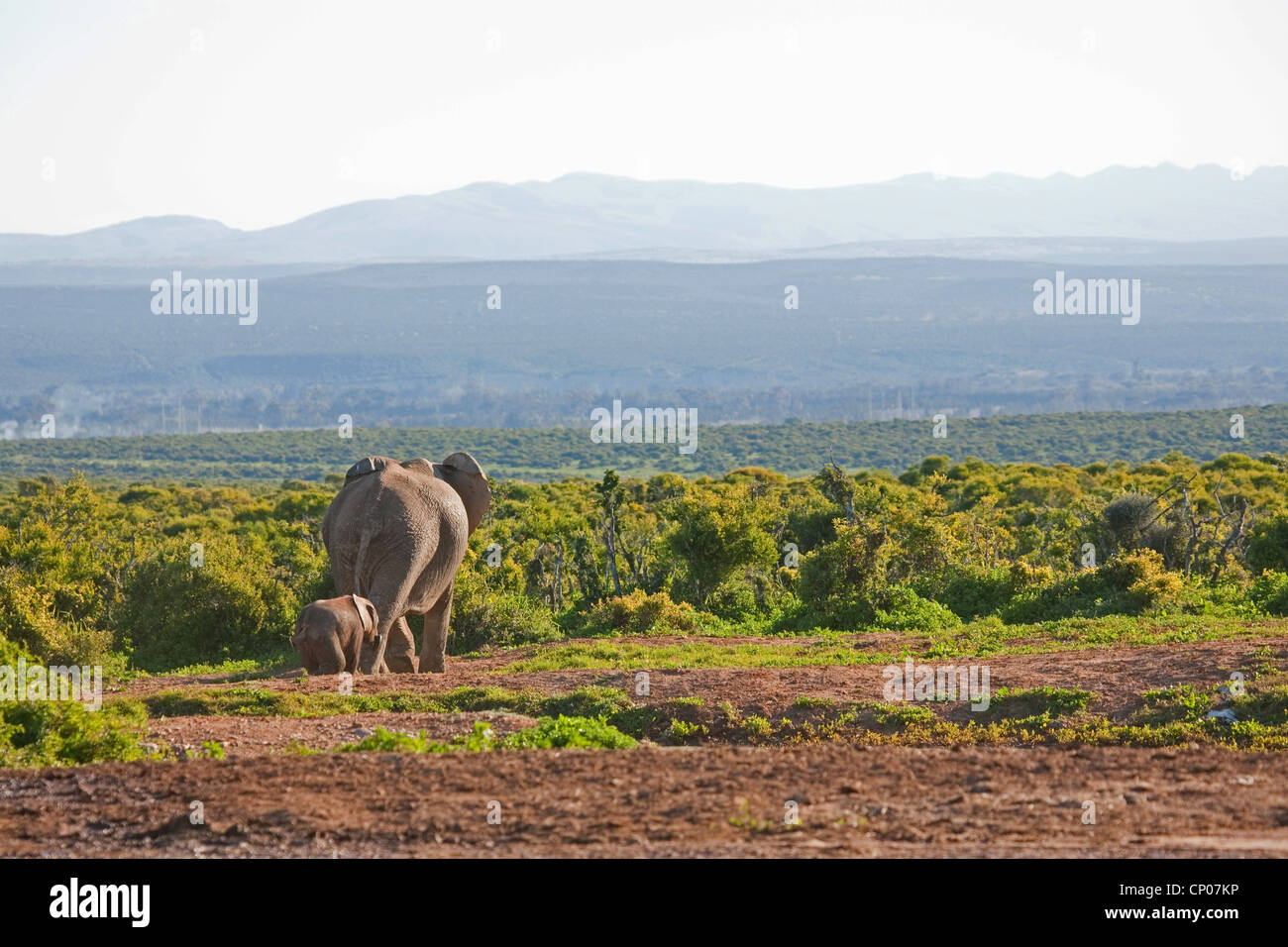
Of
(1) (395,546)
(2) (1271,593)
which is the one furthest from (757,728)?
(2) (1271,593)

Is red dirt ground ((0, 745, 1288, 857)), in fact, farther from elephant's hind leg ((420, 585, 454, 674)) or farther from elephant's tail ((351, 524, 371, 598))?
elephant's hind leg ((420, 585, 454, 674))

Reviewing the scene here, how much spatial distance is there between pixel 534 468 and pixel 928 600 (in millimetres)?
96246

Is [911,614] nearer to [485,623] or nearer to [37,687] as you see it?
[485,623]

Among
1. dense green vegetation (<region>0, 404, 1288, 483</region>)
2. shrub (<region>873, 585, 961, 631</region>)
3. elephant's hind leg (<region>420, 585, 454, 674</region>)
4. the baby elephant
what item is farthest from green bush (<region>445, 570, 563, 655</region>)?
dense green vegetation (<region>0, 404, 1288, 483</region>)

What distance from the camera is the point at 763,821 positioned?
9.04 meters

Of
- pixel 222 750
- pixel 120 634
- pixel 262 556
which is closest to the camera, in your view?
pixel 222 750

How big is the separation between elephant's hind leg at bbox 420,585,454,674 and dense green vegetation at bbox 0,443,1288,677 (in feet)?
3.73

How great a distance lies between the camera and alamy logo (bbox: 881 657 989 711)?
14672 millimetres

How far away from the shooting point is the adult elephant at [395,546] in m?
16.6

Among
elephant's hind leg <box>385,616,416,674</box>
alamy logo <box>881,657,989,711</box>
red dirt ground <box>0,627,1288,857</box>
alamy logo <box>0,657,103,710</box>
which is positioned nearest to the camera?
red dirt ground <box>0,627,1288,857</box>

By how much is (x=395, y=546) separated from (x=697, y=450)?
4104 inches
